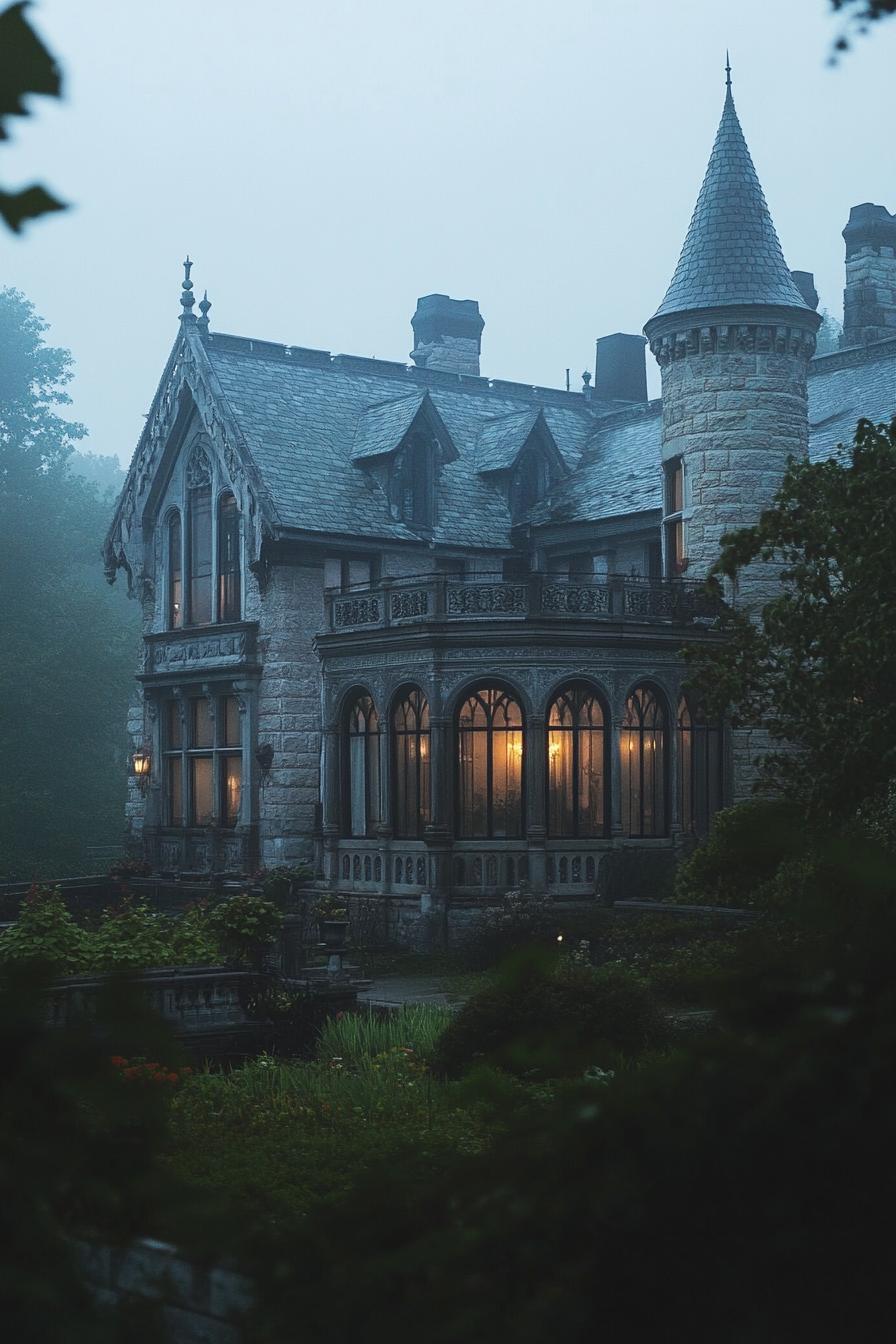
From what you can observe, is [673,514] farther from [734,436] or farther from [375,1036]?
[375,1036]

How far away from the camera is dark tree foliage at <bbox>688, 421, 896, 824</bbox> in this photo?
1770 cm

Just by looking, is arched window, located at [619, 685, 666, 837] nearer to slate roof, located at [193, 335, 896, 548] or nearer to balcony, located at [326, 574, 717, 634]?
balcony, located at [326, 574, 717, 634]

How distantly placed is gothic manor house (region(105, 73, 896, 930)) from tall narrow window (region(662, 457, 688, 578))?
0.23ft

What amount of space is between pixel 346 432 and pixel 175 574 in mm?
4639

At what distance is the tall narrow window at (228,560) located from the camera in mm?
33844

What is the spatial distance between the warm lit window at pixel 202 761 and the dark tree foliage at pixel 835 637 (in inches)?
Result: 611

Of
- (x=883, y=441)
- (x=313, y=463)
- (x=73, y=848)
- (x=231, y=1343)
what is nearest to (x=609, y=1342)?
(x=231, y=1343)

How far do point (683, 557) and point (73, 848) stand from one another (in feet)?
75.3

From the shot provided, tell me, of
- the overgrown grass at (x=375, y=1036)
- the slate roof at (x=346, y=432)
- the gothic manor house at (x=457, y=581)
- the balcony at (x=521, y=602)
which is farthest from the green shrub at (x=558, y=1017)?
the slate roof at (x=346, y=432)

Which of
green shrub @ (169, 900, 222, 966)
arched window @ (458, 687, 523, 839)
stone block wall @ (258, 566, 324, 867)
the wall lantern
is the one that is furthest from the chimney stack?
green shrub @ (169, 900, 222, 966)

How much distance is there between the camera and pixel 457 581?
32.2 metres

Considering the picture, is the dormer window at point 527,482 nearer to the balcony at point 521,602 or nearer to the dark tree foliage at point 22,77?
the balcony at point 521,602

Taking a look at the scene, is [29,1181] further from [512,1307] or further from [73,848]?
[73,848]

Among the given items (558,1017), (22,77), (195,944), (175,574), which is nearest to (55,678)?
(175,574)
